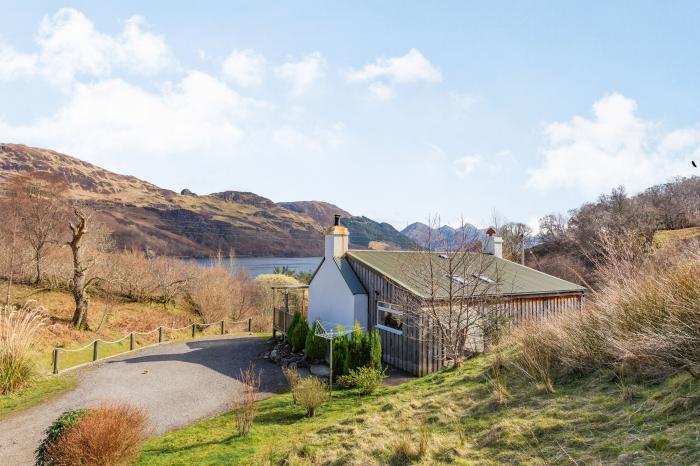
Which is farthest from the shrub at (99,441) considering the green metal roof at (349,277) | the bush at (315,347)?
the green metal roof at (349,277)

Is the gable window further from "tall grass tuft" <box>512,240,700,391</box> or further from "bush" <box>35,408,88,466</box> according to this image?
"bush" <box>35,408,88,466</box>

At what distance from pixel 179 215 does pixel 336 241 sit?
11422 centimetres

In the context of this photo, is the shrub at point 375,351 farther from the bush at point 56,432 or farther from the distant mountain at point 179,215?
the distant mountain at point 179,215

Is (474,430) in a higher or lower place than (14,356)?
higher

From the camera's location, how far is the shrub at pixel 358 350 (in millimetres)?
12617

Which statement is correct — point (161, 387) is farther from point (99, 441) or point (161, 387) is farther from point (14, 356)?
point (99, 441)

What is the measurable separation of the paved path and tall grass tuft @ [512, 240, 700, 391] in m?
8.13

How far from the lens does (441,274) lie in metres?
14.6

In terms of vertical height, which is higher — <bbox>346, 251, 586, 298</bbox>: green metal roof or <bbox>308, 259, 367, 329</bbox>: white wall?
<bbox>346, 251, 586, 298</bbox>: green metal roof

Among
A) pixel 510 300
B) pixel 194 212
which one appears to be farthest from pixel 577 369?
pixel 194 212

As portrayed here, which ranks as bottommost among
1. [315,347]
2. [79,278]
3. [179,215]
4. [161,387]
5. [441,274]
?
[161,387]

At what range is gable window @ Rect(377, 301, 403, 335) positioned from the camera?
44.2ft

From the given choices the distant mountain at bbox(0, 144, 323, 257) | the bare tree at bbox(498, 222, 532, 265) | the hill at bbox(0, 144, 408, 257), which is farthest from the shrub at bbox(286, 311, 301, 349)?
the distant mountain at bbox(0, 144, 323, 257)

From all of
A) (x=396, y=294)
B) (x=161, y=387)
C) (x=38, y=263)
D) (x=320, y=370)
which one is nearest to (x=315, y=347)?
(x=320, y=370)
